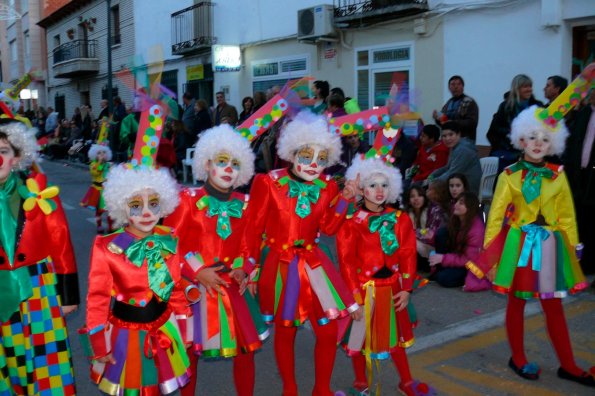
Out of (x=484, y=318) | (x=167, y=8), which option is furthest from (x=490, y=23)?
(x=167, y=8)

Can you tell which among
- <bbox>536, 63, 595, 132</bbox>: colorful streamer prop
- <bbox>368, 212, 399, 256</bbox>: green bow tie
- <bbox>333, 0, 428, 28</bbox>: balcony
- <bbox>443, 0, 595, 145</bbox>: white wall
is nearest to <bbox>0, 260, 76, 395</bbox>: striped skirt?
<bbox>368, 212, 399, 256</bbox>: green bow tie

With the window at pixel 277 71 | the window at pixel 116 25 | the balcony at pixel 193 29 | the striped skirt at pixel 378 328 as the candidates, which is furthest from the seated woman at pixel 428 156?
the window at pixel 116 25

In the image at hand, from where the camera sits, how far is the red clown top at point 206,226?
11.9 feet

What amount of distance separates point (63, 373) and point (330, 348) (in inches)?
60.6

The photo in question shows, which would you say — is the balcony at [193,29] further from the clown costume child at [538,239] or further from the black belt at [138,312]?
the black belt at [138,312]

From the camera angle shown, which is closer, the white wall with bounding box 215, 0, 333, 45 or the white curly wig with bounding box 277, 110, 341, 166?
the white curly wig with bounding box 277, 110, 341, 166

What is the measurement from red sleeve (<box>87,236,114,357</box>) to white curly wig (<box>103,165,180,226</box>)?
23cm

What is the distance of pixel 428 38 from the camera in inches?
472

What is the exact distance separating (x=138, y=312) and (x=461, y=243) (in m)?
4.17

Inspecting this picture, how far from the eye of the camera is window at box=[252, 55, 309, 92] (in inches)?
618

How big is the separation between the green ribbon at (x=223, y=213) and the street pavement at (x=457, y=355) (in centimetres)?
122

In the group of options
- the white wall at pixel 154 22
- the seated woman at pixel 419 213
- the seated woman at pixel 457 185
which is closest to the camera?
the seated woman at pixel 457 185

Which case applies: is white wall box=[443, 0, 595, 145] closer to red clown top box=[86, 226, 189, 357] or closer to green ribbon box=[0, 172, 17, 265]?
red clown top box=[86, 226, 189, 357]

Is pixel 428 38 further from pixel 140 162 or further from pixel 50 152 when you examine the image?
pixel 50 152
